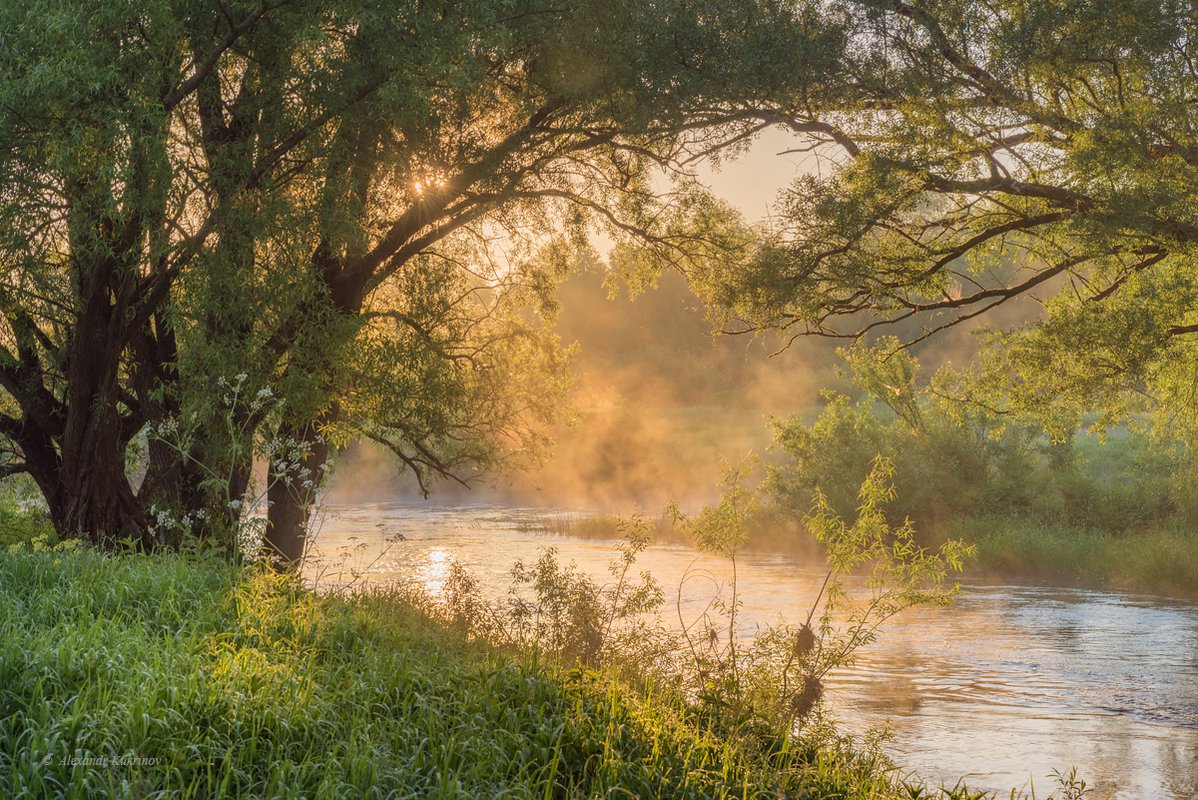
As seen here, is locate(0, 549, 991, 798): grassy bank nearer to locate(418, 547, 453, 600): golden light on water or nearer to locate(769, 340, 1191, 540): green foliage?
locate(418, 547, 453, 600): golden light on water

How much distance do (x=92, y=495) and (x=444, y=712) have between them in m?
7.57

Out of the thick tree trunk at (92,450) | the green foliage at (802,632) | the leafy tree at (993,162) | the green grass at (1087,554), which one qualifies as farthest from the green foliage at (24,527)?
the green grass at (1087,554)

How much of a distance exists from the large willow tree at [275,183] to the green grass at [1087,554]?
14907 millimetres

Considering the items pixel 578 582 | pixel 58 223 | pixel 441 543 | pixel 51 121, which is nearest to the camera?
pixel 51 121

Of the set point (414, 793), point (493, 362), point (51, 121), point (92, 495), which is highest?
point (51, 121)

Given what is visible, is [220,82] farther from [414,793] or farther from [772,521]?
[772,521]

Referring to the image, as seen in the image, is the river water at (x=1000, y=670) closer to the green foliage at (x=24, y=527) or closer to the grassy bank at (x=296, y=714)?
the grassy bank at (x=296, y=714)

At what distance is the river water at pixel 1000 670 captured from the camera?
11.1m

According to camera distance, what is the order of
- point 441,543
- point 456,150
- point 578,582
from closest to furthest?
1. point 578,582
2. point 456,150
3. point 441,543

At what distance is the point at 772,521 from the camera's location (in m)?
29.5

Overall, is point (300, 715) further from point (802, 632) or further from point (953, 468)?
point (953, 468)

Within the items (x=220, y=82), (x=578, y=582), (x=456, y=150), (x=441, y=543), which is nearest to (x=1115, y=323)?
(x=578, y=582)

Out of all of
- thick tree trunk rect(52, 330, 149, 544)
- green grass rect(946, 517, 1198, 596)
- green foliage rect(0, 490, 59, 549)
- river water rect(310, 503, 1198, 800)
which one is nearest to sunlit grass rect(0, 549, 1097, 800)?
river water rect(310, 503, 1198, 800)

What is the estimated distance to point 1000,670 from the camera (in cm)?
1563
